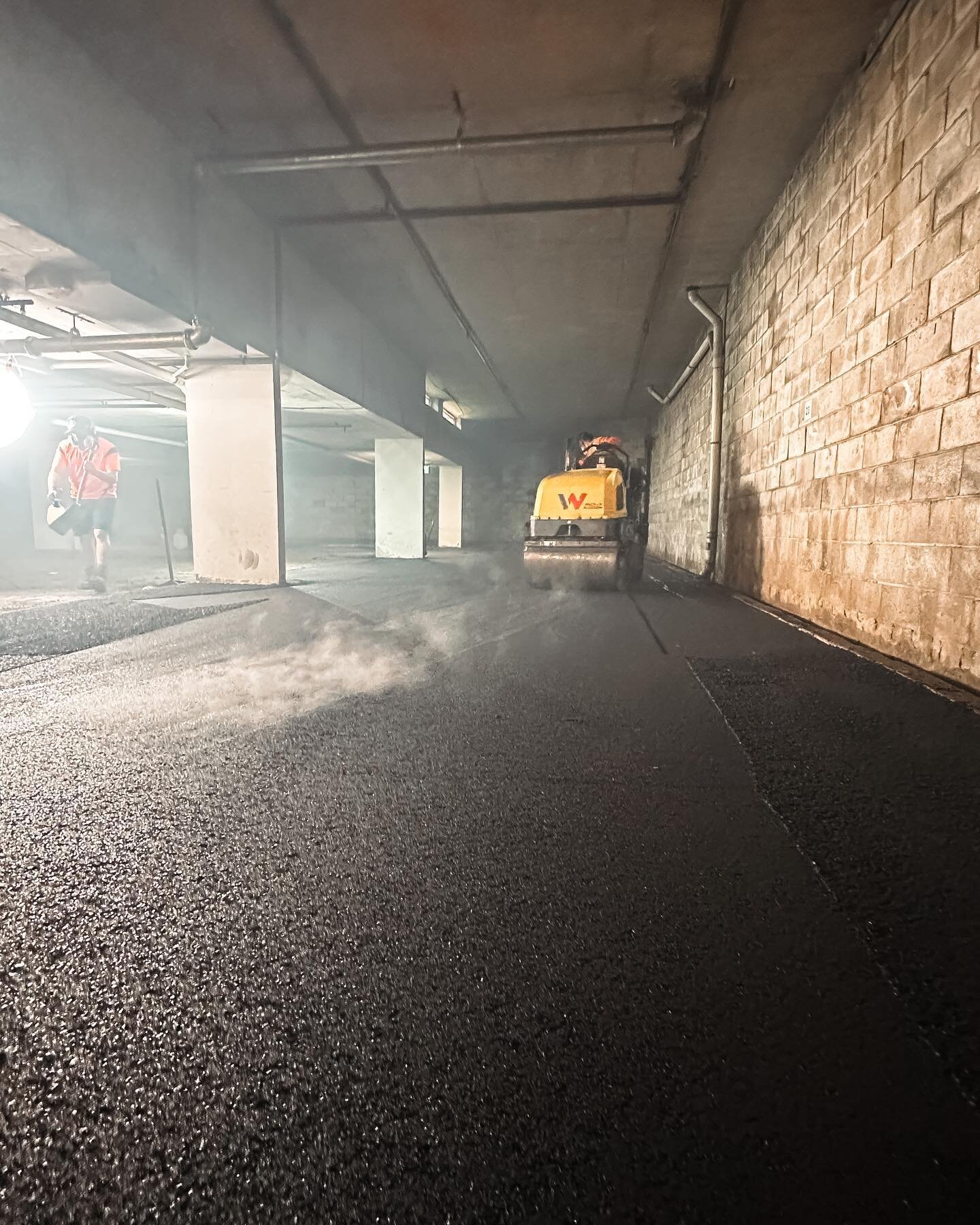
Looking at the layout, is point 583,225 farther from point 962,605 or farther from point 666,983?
point 666,983

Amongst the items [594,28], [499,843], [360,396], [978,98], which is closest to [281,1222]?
[499,843]

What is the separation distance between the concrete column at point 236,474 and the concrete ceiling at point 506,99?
2367mm

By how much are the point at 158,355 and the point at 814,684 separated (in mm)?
9305

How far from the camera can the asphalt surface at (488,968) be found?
92 centimetres

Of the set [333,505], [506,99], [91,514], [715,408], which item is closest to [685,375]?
[715,408]

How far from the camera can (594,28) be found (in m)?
4.77

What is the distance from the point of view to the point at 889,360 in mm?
4602

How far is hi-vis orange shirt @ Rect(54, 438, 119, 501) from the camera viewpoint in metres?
→ 8.06

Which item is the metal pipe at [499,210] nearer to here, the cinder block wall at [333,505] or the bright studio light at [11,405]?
the bright studio light at [11,405]

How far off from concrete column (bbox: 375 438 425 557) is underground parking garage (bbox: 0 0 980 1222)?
3.45 m

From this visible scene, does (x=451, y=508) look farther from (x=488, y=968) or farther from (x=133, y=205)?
(x=488, y=968)

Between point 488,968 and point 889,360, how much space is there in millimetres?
5337

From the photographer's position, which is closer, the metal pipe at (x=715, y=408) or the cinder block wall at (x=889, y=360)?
the cinder block wall at (x=889, y=360)

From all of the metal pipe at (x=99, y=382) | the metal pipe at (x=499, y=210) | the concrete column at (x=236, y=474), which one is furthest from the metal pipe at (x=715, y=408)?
the metal pipe at (x=99, y=382)
